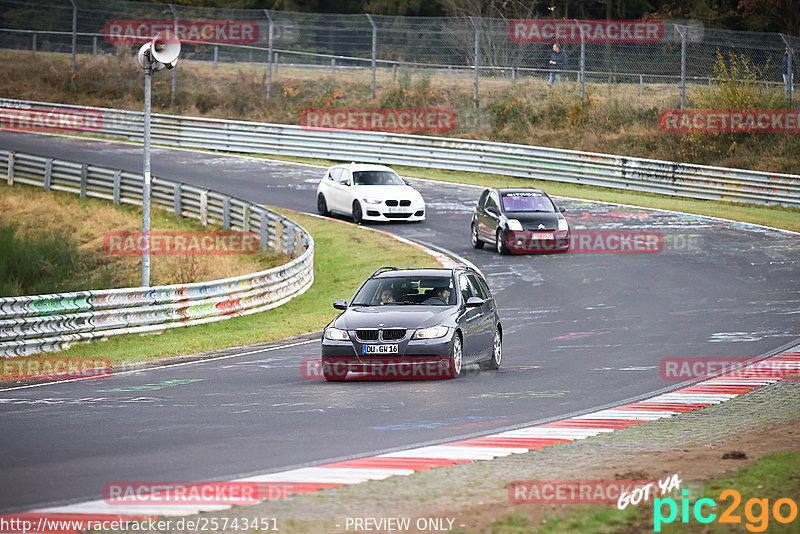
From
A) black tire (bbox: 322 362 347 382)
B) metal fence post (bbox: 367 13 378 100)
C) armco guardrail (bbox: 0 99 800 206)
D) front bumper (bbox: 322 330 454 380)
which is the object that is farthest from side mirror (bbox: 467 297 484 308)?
metal fence post (bbox: 367 13 378 100)

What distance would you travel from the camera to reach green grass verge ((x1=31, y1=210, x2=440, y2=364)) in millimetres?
18875

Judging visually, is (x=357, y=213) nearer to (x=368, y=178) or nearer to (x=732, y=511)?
(x=368, y=178)

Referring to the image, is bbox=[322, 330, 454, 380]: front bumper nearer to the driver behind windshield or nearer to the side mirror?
the side mirror

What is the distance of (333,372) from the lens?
1460cm

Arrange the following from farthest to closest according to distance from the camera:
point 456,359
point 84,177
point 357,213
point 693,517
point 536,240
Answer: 1. point 84,177
2. point 357,213
3. point 536,240
4. point 456,359
5. point 693,517

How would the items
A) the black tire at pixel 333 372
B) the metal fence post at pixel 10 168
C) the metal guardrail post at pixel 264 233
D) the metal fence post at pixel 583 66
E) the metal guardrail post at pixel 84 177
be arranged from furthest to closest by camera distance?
the metal fence post at pixel 583 66, the metal fence post at pixel 10 168, the metal guardrail post at pixel 84 177, the metal guardrail post at pixel 264 233, the black tire at pixel 333 372

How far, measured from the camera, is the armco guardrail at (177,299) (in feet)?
59.2

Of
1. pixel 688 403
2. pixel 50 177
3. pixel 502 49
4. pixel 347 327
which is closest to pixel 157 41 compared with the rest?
pixel 347 327

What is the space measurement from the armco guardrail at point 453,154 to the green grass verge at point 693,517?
29712 mm

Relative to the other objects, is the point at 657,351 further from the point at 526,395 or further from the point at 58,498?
the point at 58,498
